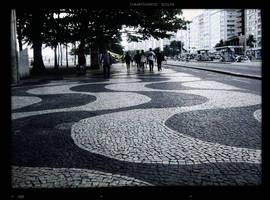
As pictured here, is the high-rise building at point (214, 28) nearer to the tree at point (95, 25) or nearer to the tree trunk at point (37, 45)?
the tree at point (95, 25)

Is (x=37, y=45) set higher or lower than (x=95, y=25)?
lower

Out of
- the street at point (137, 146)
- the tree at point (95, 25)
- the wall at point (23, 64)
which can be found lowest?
the street at point (137, 146)

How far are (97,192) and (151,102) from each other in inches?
233

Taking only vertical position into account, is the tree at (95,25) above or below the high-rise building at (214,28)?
below

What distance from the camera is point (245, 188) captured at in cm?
235

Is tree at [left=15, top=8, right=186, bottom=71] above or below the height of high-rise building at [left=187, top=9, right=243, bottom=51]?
below


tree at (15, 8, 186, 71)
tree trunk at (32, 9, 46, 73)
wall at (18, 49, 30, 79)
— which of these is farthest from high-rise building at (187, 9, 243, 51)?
wall at (18, 49, 30, 79)

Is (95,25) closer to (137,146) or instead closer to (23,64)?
(23,64)

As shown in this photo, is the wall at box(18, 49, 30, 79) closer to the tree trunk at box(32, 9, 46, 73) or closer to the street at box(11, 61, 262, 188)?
the tree trunk at box(32, 9, 46, 73)

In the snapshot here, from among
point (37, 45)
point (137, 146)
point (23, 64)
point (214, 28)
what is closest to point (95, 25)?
point (37, 45)

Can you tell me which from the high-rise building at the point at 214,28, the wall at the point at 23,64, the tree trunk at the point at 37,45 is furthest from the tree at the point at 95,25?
the high-rise building at the point at 214,28
